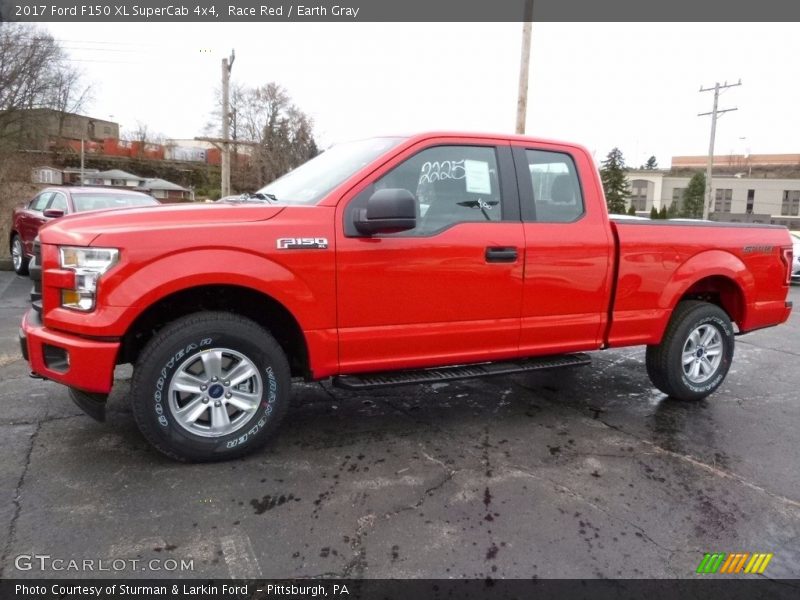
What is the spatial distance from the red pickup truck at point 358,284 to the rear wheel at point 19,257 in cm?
811

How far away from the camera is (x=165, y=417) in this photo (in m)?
3.05

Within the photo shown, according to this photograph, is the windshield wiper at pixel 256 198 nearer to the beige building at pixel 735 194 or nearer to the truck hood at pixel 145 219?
the truck hood at pixel 145 219

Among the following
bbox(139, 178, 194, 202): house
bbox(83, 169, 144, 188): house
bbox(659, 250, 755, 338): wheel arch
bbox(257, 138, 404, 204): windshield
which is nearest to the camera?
bbox(257, 138, 404, 204): windshield

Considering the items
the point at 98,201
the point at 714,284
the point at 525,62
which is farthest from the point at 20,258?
the point at 525,62

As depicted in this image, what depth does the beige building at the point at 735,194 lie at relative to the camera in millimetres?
72438

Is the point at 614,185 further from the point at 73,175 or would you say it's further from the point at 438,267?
the point at 73,175

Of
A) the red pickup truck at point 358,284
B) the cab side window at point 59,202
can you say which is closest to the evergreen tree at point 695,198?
the cab side window at point 59,202

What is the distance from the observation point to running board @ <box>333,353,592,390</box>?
3.41m

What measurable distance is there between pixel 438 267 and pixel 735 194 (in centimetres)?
8578

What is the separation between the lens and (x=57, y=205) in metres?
9.14

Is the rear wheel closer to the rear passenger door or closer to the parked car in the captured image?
the parked car

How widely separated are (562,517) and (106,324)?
96.7 inches

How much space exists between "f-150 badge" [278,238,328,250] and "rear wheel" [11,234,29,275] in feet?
29.6

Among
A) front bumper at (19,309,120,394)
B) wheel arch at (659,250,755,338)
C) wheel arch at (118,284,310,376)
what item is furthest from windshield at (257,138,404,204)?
wheel arch at (659,250,755,338)
